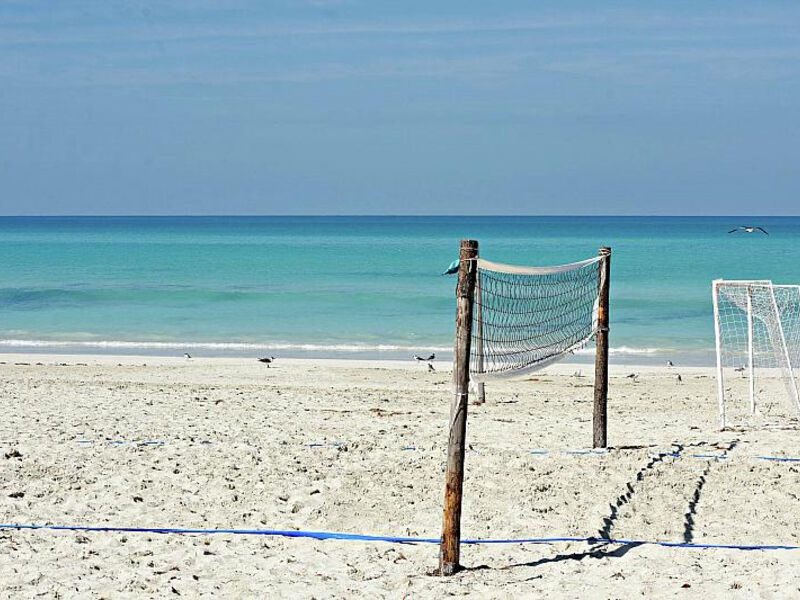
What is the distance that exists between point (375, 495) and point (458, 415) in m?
1.79

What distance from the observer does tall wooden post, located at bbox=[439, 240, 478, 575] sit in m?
5.54

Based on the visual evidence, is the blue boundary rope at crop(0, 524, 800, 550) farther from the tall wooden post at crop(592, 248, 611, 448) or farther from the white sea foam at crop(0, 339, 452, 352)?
the white sea foam at crop(0, 339, 452, 352)

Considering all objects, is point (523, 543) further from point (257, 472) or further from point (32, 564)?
point (32, 564)

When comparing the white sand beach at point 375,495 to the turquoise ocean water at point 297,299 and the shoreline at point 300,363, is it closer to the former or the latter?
the shoreline at point 300,363

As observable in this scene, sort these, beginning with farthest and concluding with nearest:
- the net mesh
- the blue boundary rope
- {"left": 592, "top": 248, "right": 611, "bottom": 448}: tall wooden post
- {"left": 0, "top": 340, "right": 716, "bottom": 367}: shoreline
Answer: {"left": 0, "top": 340, "right": 716, "bottom": 367}: shoreline < the net mesh < {"left": 592, "top": 248, "right": 611, "bottom": 448}: tall wooden post < the blue boundary rope

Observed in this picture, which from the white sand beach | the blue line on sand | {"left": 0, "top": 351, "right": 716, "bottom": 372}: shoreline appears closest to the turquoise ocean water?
{"left": 0, "top": 351, "right": 716, "bottom": 372}: shoreline

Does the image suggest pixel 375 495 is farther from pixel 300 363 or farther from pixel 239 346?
pixel 239 346

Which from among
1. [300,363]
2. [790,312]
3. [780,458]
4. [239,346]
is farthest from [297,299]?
[780,458]

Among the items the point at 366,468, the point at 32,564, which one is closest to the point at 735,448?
the point at 366,468

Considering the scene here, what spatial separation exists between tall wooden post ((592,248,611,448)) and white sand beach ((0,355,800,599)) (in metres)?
0.25

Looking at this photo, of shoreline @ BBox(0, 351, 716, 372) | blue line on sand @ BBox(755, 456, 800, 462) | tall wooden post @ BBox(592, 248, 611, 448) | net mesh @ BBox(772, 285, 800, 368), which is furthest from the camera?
shoreline @ BBox(0, 351, 716, 372)

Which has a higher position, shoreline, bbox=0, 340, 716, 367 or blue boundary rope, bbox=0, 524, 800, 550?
shoreline, bbox=0, 340, 716, 367

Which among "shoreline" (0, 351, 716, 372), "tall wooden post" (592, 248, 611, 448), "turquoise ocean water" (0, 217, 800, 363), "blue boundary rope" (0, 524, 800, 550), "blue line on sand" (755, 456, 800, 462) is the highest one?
"turquoise ocean water" (0, 217, 800, 363)

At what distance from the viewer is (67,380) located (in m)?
13.8
